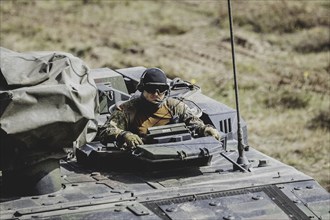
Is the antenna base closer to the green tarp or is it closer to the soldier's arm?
the soldier's arm

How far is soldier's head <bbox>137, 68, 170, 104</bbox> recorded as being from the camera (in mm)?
10352

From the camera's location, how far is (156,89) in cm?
1042

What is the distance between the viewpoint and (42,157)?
9.23 metres

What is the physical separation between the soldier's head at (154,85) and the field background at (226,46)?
5.72 metres

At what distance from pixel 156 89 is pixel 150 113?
0.34m

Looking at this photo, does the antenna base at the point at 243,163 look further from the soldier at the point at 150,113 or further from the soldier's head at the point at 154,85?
the soldier's head at the point at 154,85

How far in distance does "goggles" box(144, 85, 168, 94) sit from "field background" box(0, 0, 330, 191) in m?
5.76

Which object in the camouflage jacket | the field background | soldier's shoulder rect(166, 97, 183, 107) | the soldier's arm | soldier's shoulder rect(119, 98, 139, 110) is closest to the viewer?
the soldier's arm

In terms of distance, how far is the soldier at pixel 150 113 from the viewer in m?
10.4

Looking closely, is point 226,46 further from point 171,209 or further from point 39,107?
point 39,107

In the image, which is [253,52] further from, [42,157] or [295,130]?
[42,157]

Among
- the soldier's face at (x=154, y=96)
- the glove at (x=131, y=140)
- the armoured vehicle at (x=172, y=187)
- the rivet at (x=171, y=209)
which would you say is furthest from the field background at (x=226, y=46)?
the rivet at (x=171, y=209)

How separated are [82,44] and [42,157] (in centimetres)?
1676

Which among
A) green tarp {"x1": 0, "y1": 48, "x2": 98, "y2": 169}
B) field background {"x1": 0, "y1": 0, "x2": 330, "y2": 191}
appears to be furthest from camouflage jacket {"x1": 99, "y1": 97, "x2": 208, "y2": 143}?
field background {"x1": 0, "y1": 0, "x2": 330, "y2": 191}
